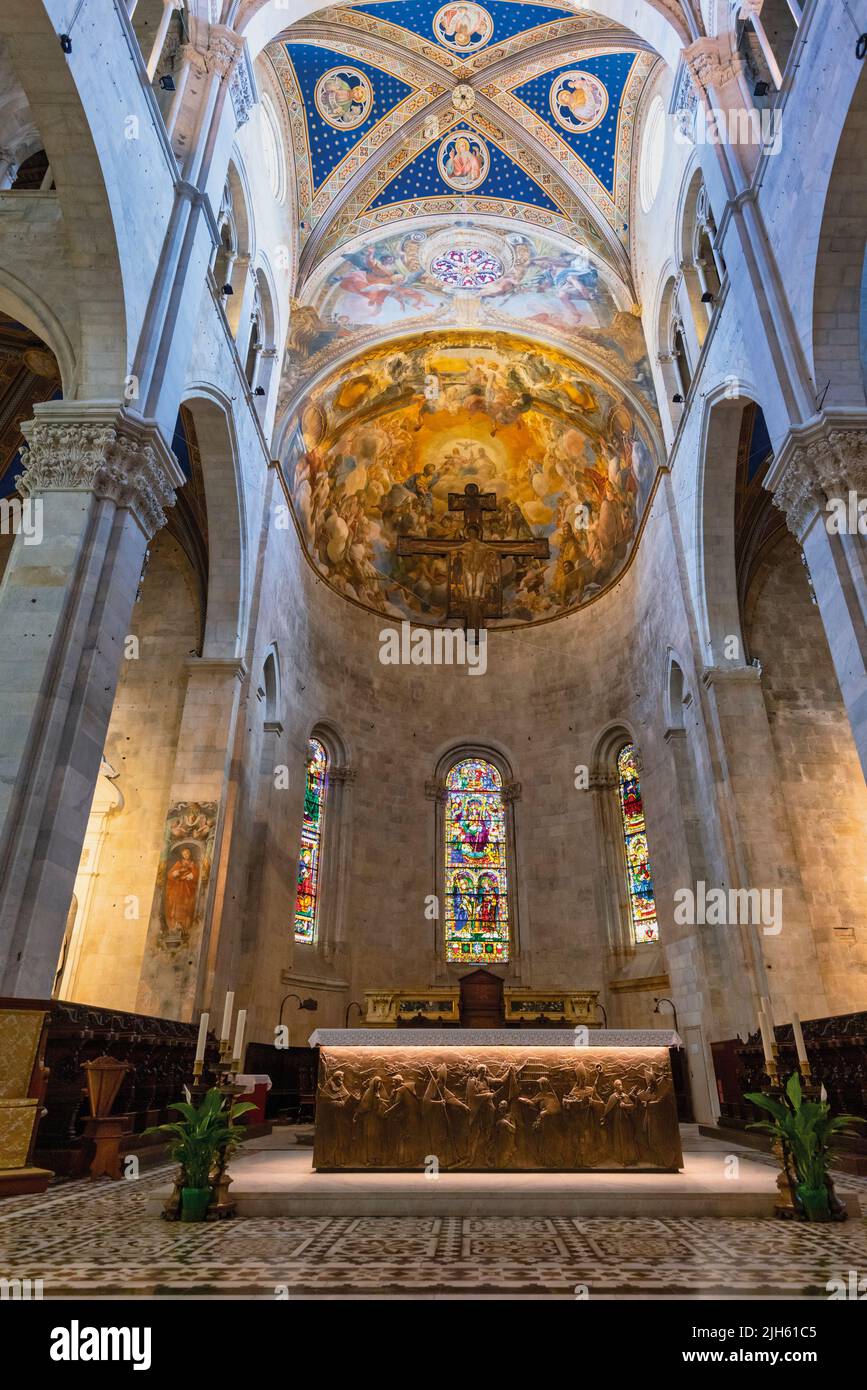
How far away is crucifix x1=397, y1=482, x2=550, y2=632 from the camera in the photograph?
20.9m

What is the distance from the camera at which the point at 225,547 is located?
13641mm

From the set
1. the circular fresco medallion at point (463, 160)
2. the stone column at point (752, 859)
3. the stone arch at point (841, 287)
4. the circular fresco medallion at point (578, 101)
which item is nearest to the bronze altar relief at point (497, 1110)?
the stone column at point (752, 859)

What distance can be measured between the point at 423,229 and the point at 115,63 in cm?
1047

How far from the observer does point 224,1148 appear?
16.6 ft

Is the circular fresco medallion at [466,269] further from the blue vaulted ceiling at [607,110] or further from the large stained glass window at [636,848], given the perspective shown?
the large stained glass window at [636,848]

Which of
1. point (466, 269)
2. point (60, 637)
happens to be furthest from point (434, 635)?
point (60, 637)

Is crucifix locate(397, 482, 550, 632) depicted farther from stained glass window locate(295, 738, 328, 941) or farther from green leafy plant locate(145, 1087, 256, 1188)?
green leafy plant locate(145, 1087, 256, 1188)

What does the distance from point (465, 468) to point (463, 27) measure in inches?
352

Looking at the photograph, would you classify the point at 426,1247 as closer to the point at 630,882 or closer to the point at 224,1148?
the point at 224,1148

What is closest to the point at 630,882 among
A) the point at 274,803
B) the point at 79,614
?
the point at 274,803

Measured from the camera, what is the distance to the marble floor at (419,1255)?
3385 mm

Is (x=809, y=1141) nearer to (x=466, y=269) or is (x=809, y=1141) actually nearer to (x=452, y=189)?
(x=466, y=269)

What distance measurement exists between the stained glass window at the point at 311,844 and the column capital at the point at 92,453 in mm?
9701

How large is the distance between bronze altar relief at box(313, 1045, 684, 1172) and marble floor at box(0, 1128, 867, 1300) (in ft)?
4.01
